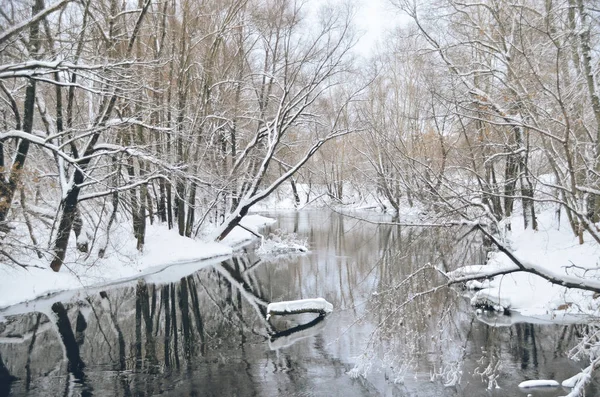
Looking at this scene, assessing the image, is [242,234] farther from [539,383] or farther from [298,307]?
[539,383]

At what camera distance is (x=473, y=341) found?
9.83 meters

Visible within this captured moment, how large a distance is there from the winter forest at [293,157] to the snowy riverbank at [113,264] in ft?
0.25

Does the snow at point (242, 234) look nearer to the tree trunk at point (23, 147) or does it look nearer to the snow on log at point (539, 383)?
the tree trunk at point (23, 147)

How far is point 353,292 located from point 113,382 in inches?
305

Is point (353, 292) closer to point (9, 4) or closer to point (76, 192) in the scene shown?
point (76, 192)

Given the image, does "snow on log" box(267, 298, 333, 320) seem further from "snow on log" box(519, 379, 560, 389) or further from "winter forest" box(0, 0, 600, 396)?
"snow on log" box(519, 379, 560, 389)

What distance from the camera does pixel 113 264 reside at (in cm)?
1677

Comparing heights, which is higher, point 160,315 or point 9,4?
point 9,4

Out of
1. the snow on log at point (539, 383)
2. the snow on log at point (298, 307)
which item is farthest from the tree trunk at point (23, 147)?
the snow on log at point (539, 383)

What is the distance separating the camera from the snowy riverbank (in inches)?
511

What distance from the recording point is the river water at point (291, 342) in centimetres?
738

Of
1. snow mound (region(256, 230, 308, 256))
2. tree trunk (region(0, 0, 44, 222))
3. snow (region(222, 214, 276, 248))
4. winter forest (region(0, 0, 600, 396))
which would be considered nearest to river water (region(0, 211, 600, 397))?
winter forest (region(0, 0, 600, 396))

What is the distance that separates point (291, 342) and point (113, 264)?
9.18 metres

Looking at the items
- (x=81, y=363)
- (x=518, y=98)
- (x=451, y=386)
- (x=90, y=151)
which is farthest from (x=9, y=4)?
(x=451, y=386)
